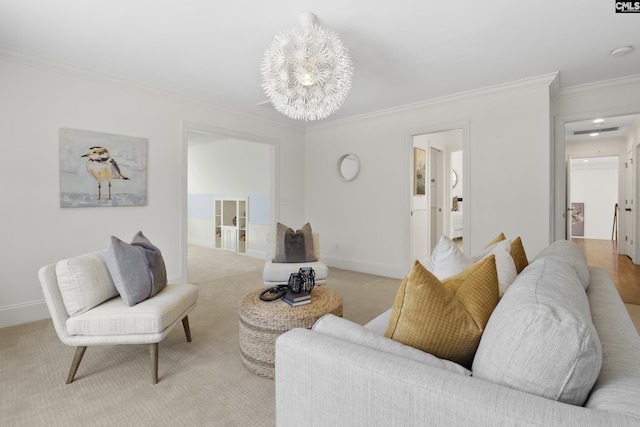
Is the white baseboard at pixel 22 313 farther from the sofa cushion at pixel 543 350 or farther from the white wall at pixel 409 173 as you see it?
the sofa cushion at pixel 543 350

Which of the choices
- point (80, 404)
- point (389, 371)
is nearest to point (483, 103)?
point (389, 371)

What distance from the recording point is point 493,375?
0.80 meters

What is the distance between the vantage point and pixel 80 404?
5.78 ft

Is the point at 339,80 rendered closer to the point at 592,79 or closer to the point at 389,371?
the point at 389,371

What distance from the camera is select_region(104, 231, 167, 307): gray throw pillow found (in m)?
2.06

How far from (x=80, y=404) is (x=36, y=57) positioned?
3039mm

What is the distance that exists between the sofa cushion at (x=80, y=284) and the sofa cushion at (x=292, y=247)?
1.72 m

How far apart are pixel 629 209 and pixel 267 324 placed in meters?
7.03

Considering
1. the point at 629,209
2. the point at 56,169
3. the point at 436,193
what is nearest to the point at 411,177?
the point at 436,193

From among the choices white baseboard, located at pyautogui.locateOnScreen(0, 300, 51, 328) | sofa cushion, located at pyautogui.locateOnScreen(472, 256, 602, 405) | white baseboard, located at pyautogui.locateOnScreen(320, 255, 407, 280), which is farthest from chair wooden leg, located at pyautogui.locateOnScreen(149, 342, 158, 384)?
white baseboard, located at pyautogui.locateOnScreen(320, 255, 407, 280)

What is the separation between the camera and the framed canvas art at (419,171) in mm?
4897

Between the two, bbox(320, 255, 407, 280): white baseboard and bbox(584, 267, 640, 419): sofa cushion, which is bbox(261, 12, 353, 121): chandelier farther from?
bbox(320, 255, 407, 280): white baseboard

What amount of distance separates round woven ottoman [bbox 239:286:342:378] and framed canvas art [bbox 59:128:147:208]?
7.69 feet

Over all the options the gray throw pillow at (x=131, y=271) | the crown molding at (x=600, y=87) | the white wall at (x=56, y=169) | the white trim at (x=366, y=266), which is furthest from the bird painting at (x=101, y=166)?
the crown molding at (x=600, y=87)
